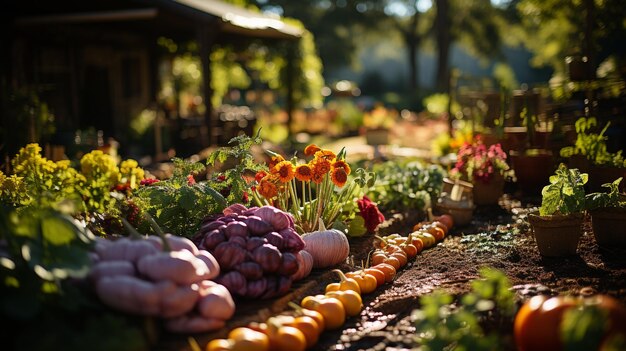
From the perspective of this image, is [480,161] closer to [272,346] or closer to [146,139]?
[272,346]

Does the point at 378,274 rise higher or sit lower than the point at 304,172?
lower

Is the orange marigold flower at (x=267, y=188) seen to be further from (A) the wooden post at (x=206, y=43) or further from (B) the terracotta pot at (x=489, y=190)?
(A) the wooden post at (x=206, y=43)

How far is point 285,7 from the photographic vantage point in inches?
1827

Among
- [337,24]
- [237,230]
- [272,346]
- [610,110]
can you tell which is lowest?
→ [272,346]

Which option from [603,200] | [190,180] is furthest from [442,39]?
[190,180]

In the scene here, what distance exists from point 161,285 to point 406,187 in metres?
4.64

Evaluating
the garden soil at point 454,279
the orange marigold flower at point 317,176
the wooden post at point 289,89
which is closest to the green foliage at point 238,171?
the orange marigold flower at point 317,176

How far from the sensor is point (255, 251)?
4.48 metres

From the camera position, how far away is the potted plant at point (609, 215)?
5492 mm

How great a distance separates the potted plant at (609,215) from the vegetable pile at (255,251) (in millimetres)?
2366

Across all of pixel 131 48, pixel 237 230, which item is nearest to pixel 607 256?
pixel 237 230

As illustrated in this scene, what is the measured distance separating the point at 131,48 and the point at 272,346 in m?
14.6

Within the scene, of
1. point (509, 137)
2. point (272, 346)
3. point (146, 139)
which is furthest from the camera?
point (146, 139)

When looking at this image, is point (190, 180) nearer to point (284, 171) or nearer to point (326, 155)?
point (284, 171)
